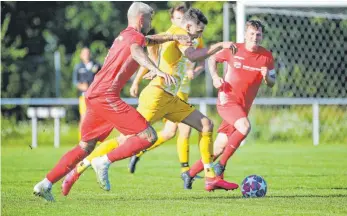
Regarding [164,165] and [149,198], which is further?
[164,165]

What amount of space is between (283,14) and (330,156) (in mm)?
7117

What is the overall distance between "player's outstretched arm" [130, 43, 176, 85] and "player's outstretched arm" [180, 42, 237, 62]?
28.0 inches

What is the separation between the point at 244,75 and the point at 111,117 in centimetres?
258

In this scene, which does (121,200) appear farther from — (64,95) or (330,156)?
(64,95)

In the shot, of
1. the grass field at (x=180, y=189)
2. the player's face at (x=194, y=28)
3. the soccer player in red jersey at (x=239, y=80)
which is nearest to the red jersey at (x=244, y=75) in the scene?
the soccer player in red jersey at (x=239, y=80)

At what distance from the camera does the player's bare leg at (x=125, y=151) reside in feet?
32.9

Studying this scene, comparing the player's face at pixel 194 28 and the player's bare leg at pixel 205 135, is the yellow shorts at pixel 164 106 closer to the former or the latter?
the player's bare leg at pixel 205 135

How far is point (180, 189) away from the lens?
458 inches

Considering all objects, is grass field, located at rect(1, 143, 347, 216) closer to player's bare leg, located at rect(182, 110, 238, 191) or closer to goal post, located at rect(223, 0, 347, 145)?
player's bare leg, located at rect(182, 110, 238, 191)

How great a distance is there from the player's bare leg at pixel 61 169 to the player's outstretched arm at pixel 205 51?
1.33 meters

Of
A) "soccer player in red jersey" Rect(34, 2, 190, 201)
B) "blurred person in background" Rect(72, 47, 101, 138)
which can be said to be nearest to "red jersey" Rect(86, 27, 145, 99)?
"soccer player in red jersey" Rect(34, 2, 190, 201)

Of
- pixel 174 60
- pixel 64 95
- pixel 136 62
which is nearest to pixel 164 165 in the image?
pixel 174 60

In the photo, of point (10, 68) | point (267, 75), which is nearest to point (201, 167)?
point (267, 75)

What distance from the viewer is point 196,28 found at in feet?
36.1
